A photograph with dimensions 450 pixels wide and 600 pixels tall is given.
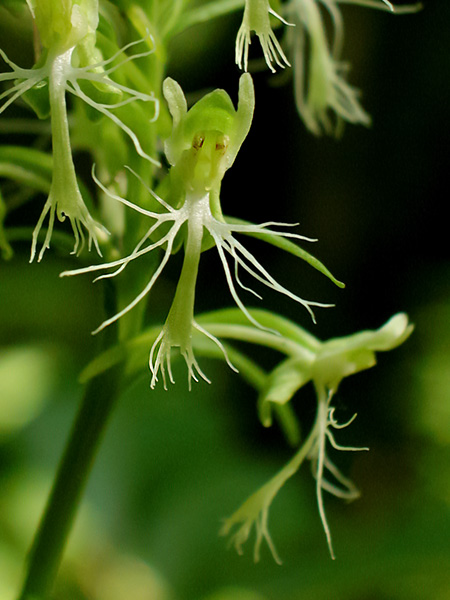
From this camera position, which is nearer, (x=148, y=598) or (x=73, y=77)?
(x=73, y=77)

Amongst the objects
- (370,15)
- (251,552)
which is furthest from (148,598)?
(370,15)

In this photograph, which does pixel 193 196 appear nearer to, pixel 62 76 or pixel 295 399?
pixel 62 76

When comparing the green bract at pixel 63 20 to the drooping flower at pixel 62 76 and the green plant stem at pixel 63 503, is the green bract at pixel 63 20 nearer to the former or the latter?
the drooping flower at pixel 62 76

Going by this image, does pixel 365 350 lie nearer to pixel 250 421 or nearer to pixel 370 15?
pixel 250 421

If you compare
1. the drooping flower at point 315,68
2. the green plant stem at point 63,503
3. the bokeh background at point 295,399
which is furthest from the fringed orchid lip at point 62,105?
the bokeh background at point 295,399

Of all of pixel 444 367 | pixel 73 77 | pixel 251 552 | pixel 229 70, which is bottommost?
pixel 251 552

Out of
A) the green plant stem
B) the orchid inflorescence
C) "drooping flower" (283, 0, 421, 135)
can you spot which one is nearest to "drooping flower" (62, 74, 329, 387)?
the orchid inflorescence
